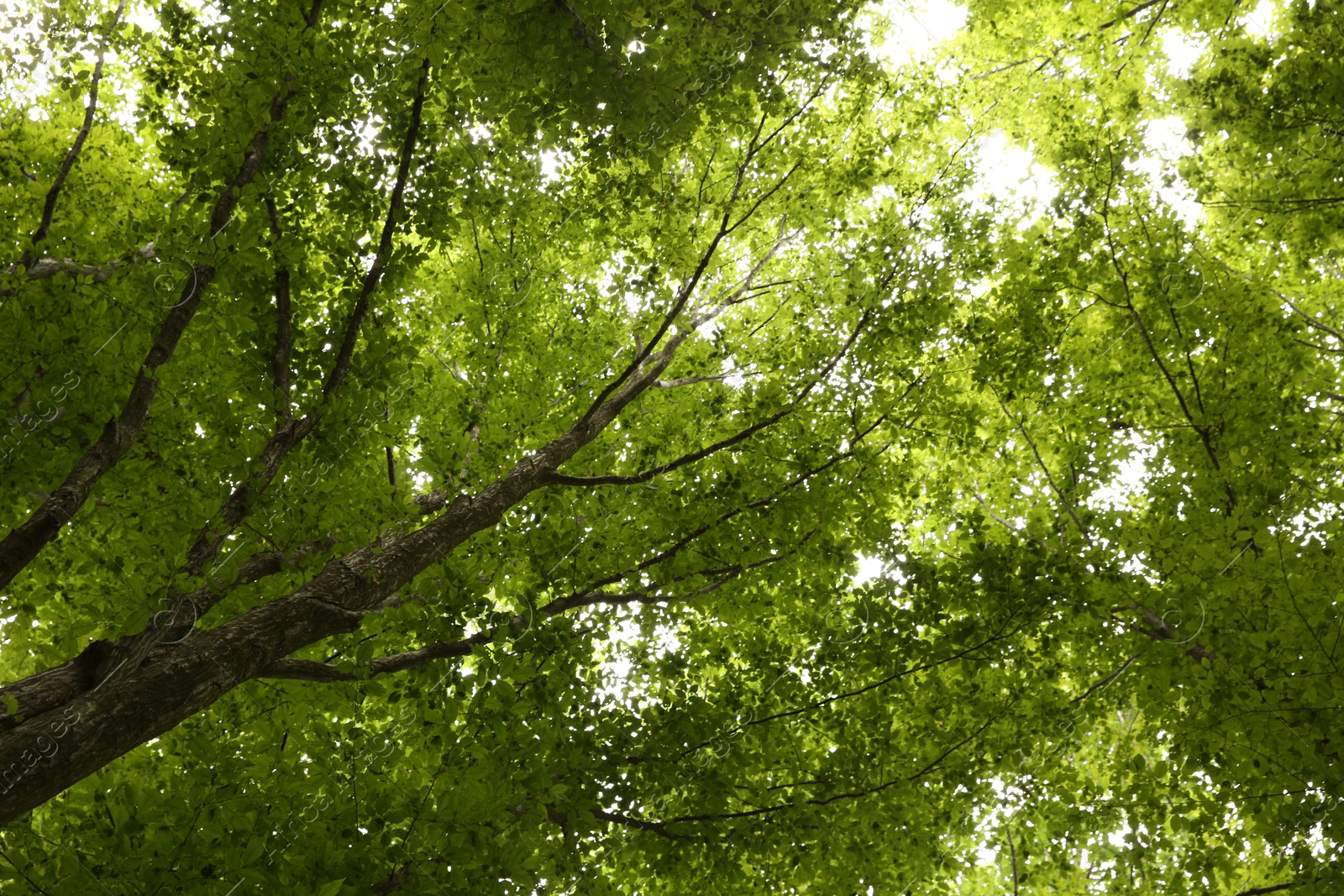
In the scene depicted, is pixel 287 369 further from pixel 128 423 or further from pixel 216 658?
pixel 216 658

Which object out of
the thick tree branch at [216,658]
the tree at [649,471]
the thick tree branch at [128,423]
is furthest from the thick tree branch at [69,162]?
the thick tree branch at [216,658]

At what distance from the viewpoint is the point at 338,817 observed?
3379mm

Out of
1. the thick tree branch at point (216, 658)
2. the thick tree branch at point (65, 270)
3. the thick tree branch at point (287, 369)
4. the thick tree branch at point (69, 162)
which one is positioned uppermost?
the thick tree branch at point (69, 162)

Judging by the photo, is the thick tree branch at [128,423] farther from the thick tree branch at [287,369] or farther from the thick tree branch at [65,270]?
the thick tree branch at [65,270]

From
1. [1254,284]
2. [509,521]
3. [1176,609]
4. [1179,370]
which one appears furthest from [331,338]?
[1254,284]

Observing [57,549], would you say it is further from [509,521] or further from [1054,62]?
[1054,62]

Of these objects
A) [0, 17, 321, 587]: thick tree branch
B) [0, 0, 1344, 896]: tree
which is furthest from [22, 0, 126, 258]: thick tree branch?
[0, 17, 321, 587]: thick tree branch

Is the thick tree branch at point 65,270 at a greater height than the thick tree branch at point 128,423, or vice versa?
the thick tree branch at point 65,270

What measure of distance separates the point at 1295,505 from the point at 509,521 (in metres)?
5.82

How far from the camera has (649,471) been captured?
4.96 m

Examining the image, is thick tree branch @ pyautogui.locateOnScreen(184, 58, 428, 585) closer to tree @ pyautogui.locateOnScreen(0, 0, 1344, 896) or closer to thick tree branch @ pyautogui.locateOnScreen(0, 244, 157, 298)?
tree @ pyautogui.locateOnScreen(0, 0, 1344, 896)

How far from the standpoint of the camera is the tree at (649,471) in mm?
3564

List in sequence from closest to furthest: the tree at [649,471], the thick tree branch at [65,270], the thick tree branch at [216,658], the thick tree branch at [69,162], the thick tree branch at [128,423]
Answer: the thick tree branch at [216,658], the thick tree branch at [128,423], the tree at [649,471], the thick tree branch at [65,270], the thick tree branch at [69,162]

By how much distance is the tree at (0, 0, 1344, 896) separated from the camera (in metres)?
3.56
